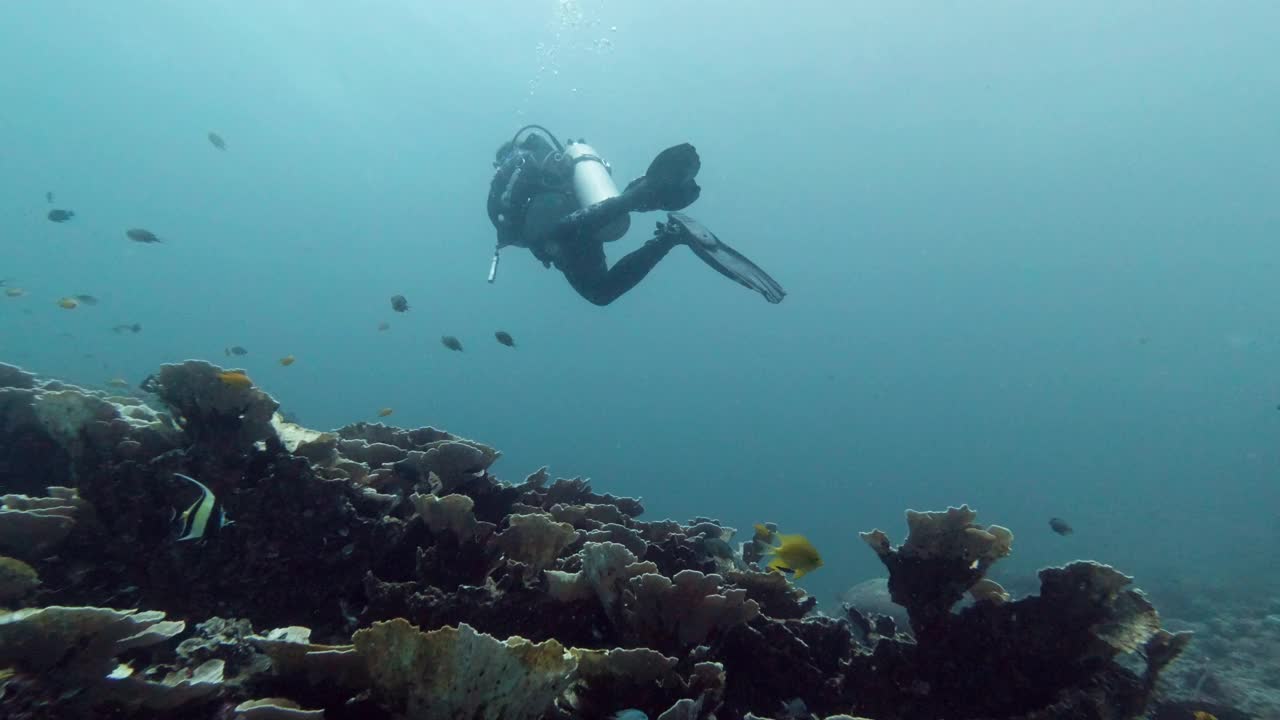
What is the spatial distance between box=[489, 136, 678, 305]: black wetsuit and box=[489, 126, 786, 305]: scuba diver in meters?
0.02

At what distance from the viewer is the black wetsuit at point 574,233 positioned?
8.67 meters

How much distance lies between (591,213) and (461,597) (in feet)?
Answer: 21.4

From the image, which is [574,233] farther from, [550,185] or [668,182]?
[550,185]

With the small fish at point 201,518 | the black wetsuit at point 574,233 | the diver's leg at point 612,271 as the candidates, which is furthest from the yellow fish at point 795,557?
the diver's leg at point 612,271

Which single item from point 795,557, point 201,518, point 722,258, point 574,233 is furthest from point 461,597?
point 574,233

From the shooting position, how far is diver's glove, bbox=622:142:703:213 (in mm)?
8336

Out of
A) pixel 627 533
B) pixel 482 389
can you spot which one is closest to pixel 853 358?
pixel 482 389

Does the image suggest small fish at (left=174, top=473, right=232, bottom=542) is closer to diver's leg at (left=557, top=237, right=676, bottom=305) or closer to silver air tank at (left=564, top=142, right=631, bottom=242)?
diver's leg at (left=557, top=237, right=676, bottom=305)

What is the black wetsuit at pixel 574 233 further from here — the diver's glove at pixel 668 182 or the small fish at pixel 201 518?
the small fish at pixel 201 518

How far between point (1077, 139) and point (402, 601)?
117 meters

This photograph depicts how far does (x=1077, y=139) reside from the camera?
90.6m

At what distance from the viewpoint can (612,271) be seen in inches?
357

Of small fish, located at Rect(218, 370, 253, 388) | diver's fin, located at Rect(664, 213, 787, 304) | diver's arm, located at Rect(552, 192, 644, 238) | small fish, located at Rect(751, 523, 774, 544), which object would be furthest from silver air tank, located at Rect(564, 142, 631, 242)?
small fish, located at Rect(218, 370, 253, 388)

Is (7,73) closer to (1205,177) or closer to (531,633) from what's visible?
(531,633)
